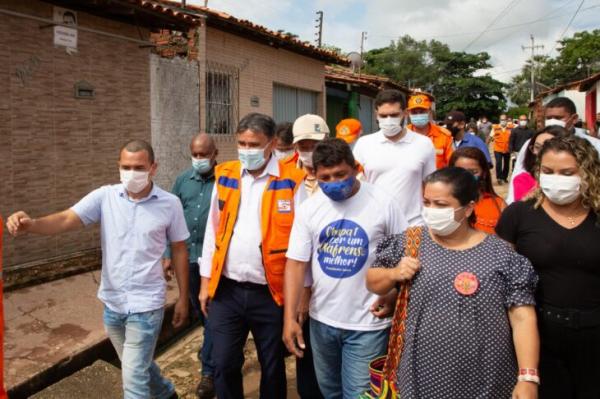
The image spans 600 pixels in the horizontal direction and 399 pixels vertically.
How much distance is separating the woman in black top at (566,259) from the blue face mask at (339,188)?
0.80 metres

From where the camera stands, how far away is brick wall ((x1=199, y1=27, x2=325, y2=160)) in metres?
9.84

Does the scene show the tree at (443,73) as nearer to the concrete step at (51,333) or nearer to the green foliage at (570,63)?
the green foliage at (570,63)

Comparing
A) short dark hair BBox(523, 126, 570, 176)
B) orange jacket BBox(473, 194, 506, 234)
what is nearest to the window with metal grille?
short dark hair BBox(523, 126, 570, 176)

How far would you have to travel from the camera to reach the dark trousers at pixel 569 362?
98.2 inches

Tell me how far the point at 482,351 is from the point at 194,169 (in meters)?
3.02

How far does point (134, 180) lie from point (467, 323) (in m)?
2.13

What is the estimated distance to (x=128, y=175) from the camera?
338 cm

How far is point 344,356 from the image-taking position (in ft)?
9.68

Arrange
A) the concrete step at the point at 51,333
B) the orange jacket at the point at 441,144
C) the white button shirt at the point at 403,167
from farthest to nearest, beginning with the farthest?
1. the orange jacket at the point at 441,144
2. the concrete step at the point at 51,333
3. the white button shirt at the point at 403,167

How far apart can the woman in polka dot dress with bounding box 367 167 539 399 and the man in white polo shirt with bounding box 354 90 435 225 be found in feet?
5.02

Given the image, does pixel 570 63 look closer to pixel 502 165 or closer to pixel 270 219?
pixel 502 165

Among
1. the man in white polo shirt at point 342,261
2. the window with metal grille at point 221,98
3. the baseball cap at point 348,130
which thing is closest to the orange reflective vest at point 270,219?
the man in white polo shirt at point 342,261

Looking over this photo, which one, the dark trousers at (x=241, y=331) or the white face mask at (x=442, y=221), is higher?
the white face mask at (x=442, y=221)

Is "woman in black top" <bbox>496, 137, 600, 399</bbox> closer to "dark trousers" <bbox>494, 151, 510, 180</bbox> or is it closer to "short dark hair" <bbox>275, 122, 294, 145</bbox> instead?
"short dark hair" <bbox>275, 122, 294, 145</bbox>
